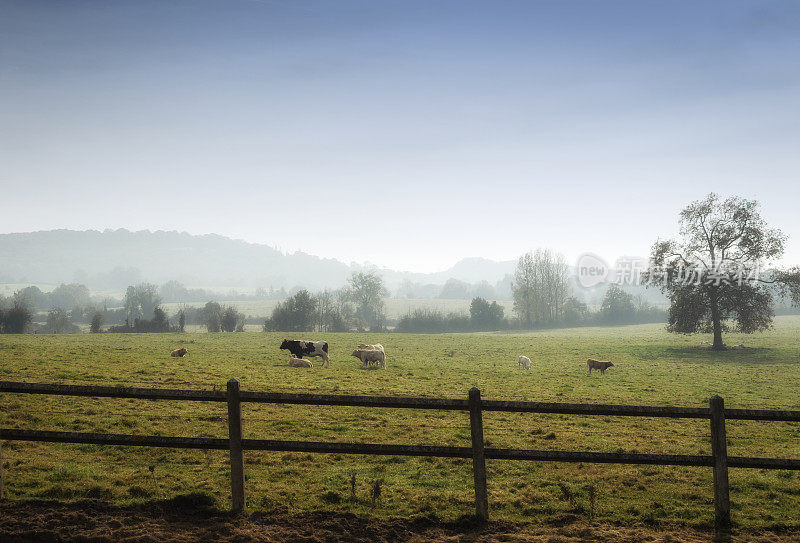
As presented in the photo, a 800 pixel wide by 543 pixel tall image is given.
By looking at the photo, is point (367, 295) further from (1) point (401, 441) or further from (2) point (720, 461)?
(2) point (720, 461)

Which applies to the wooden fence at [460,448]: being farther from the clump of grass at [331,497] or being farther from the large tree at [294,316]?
the large tree at [294,316]

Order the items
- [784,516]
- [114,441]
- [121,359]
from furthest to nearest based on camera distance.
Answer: [121,359]
[784,516]
[114,441]

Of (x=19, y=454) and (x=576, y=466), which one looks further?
(x=576, y=466)

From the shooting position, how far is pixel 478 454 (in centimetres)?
711

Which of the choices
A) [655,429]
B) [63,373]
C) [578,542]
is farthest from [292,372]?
[578,542]

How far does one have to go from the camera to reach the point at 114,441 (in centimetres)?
729

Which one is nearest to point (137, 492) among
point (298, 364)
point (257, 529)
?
point (257, 529)

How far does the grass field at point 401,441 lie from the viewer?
8.33 metres

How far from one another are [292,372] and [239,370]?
2.82 meters

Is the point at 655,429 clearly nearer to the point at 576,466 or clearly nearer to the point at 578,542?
the point at 576,466

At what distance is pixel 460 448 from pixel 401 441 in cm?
621

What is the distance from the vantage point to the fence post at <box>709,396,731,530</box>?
6855mm

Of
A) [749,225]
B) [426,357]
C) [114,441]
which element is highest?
[749,225]

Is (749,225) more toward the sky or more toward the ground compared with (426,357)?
more toward the sky
